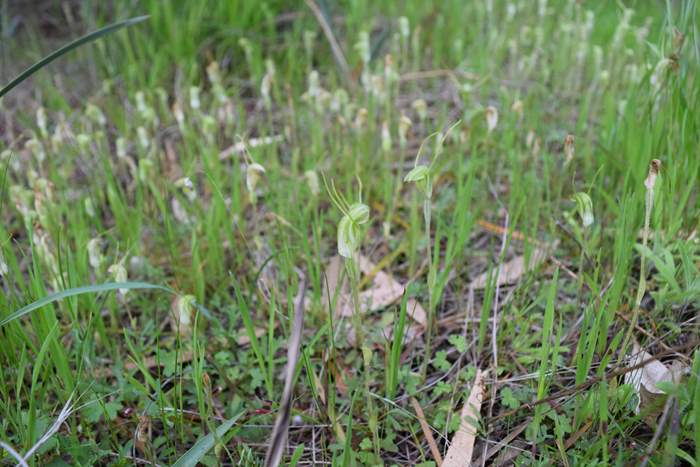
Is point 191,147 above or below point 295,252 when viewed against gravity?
above

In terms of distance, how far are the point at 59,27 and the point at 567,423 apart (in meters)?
3.86

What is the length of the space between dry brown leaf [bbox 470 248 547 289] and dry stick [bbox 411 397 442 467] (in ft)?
1.50

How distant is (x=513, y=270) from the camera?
175 cm

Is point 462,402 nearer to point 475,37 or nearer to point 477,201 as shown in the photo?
point 477,201

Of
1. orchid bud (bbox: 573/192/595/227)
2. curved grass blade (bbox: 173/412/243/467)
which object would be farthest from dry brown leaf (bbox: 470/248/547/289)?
curved grass blade (bbox: 173/412/243/467)

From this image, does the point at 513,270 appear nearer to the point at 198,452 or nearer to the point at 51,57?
the point at 198,452

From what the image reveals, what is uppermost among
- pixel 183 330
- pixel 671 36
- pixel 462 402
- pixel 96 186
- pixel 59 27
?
pixel 59 27

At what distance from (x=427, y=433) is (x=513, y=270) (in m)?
0.67

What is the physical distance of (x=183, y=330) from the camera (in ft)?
5.28

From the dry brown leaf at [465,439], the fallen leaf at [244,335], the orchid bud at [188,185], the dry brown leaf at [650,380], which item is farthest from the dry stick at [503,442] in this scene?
the orchid bud at [188,185]

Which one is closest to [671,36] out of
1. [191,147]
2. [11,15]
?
[191,147]

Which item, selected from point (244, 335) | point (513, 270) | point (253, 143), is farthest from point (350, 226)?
point (253, 143)

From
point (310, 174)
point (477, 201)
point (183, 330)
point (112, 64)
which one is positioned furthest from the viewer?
point (112, 64)

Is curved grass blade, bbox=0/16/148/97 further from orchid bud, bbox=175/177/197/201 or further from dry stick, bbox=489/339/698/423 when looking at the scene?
dry stick, bbox=489/339/698/423
